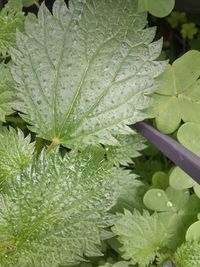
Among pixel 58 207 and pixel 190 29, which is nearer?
pixel 58 207

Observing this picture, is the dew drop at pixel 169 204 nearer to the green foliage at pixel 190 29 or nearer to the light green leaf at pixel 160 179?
the light green leaf at pixel 160 179

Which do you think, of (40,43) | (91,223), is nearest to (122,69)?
(40,43)

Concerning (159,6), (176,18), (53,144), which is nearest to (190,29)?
(176,18)

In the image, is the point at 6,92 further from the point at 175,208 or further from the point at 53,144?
the point at 175,208

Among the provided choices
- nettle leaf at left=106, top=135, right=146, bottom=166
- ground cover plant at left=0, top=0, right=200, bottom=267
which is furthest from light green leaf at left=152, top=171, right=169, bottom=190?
nettle leaf at left=106, top=135, right=146, bottom=166

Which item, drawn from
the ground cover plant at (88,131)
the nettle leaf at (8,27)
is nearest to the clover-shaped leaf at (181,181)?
the ground cover plant at (88,131)

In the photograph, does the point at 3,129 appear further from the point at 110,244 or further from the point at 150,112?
the point at 110,244

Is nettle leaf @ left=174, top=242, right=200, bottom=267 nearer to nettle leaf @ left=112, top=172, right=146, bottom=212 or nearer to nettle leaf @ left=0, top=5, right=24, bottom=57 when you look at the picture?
nettle leaf @ left=112, top=172, right=146, bottom=212
